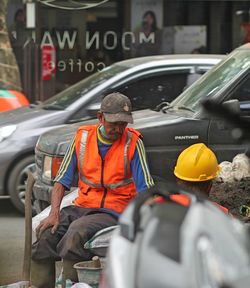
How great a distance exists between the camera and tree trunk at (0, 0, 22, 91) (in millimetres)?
13983

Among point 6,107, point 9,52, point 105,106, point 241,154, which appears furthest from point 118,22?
point 105,106

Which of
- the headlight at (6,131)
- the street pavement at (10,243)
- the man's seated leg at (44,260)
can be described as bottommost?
the street pavement at (10,243)

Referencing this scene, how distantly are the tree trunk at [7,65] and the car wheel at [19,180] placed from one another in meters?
4.70

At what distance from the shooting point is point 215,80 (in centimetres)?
727

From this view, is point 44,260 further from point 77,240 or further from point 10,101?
point 10,101

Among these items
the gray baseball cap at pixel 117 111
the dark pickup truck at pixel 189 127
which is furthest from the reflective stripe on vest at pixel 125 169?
the dark pickup truck at pixel 189 127

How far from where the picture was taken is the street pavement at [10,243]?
6.43 metres

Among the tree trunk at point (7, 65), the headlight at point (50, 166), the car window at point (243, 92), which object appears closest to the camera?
the car window at point (243, 92)

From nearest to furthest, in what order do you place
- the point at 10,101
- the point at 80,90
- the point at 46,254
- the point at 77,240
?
1. the point at 77,240
2. the point at 46,254
3. the point at 80,90
4. the point at 10,101

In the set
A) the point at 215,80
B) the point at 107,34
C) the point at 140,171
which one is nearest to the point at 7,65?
the point at 107,34

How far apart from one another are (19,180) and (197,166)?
5.31 metres

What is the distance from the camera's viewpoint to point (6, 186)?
9.44 meters

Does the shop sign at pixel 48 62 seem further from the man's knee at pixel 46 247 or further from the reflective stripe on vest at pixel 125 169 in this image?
the man's knee at pixel 46 247

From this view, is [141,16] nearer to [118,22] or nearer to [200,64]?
[118,22]
